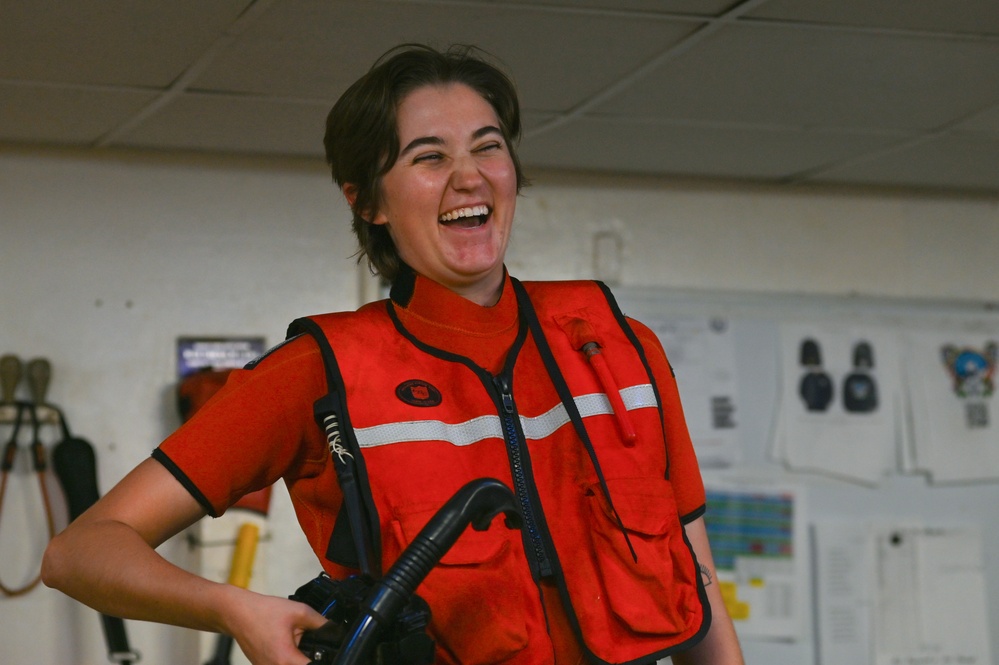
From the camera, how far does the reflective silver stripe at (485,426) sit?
1090 millimetres

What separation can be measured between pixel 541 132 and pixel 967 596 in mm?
1721

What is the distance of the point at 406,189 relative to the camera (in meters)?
1.18

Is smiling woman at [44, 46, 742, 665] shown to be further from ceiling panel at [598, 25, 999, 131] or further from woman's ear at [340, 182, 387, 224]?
ceiling panel at [598, 25, 999, 131]

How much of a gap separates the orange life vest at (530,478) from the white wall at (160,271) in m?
1.51

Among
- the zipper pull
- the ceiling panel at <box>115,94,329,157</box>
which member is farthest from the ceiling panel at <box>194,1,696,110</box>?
the zipper pull

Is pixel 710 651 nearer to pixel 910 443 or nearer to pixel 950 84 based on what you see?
pixel 950 84

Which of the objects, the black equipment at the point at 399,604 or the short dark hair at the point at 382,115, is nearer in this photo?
the black equipment at the point at 399,604

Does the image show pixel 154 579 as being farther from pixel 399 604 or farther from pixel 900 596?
pixel 900 596

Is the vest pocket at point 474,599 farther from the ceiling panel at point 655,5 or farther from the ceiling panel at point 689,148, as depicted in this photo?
the ceiling panel at point 689,148

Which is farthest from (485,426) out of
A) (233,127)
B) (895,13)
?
(233,127)

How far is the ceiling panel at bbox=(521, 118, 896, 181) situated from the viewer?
2.47 m

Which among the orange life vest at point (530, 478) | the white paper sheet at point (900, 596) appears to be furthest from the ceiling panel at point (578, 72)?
the white paper sheet at point (900, 596)

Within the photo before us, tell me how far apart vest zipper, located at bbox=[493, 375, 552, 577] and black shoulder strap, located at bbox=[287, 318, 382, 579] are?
14cm

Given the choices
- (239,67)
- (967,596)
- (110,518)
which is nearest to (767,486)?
(967,596)
